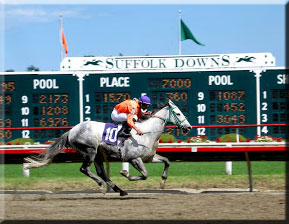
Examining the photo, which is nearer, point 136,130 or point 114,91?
point 136,130

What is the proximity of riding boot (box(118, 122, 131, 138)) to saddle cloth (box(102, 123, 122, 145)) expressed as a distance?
6 cm

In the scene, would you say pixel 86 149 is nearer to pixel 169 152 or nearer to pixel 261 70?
pixel 169 152

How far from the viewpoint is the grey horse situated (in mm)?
9086

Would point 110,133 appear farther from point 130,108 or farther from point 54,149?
point 54,149

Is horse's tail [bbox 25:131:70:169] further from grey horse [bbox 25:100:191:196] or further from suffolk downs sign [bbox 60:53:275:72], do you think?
suffolk downs sign [bbox 60:53:275:72]

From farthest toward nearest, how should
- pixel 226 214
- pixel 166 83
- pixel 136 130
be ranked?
pixel 166 83, pixel 136 130, pixel 226 214

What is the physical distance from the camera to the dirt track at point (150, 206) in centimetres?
687

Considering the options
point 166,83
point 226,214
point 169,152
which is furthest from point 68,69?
point 226,214

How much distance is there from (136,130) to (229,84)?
28.1 feet

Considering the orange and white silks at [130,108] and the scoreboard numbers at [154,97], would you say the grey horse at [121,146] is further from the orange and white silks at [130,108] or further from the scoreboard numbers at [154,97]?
the scoreboard numbers at [154,97]

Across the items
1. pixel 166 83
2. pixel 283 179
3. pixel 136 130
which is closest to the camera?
pixel 136 130

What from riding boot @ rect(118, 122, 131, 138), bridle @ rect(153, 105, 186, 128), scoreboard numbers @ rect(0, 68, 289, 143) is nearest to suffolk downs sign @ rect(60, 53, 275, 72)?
scoreboard numbers @ rect(0, 68, 289, 143)

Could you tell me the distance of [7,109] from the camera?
1719 cm

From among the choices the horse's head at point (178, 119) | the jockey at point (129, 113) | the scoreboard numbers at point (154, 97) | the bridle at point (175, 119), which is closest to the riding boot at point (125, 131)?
the jockey at point (129, 113)
